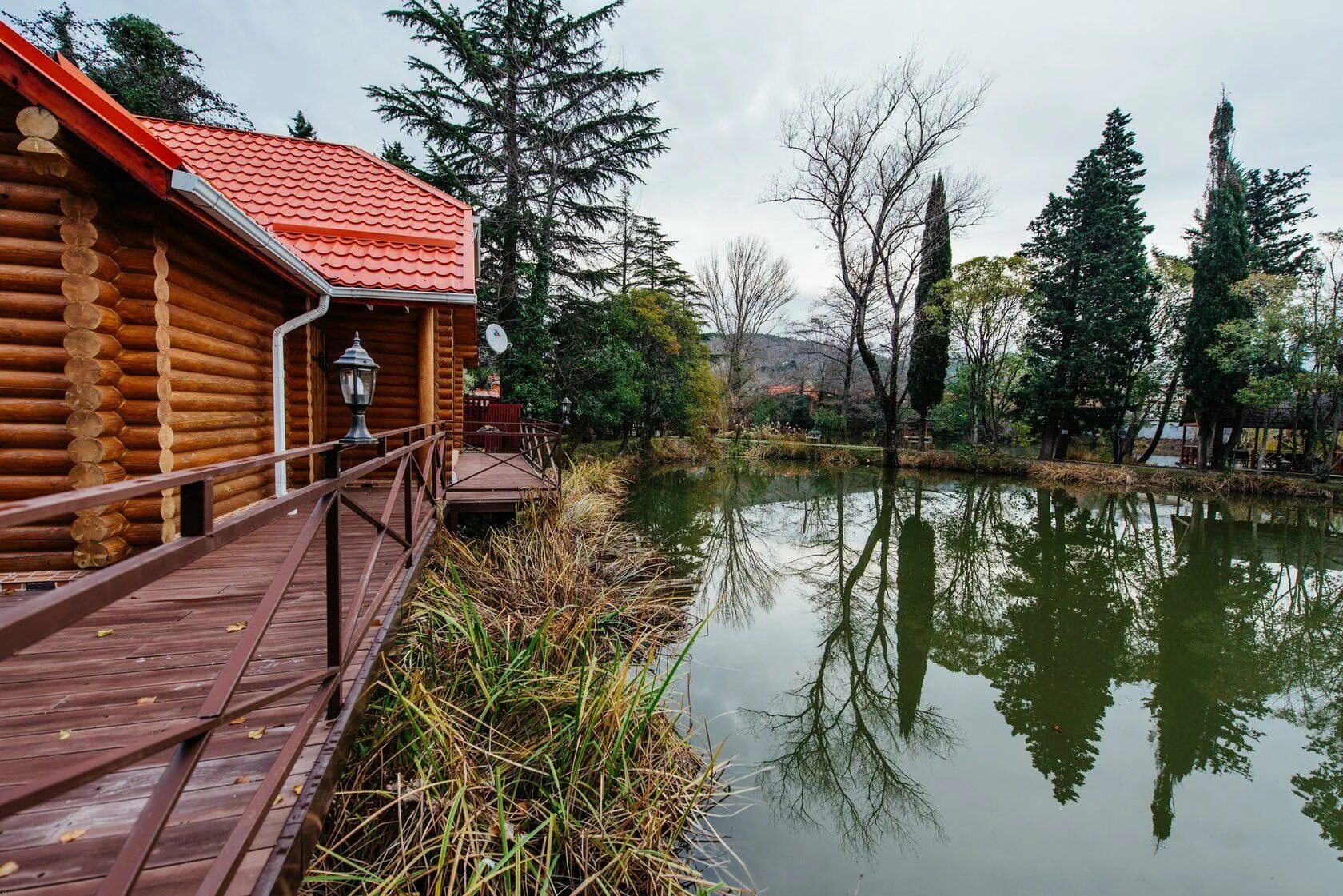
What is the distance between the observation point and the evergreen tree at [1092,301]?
18359 millimetres

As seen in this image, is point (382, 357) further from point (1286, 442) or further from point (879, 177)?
point (1286, 442)

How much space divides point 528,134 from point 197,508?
1672 cm

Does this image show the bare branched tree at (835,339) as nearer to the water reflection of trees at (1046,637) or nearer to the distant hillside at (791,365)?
the distant hillside at (791,365)

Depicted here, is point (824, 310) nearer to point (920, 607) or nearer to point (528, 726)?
point (920, 607)

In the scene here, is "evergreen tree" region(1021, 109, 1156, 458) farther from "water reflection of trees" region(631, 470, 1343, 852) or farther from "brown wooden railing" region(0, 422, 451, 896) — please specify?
"brown wooden railing" region(0, 422, 451, 896)

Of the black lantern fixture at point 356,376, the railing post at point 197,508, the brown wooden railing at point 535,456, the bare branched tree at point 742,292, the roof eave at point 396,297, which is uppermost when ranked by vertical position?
the bare branched tree at point 742,292

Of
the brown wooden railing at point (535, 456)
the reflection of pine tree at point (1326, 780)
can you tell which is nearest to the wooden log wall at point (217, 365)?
the brown wooden railing at point (535, 456)

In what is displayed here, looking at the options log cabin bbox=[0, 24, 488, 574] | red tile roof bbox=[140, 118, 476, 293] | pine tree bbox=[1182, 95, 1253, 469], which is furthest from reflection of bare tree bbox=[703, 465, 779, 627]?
pine tree bbox=[1182, 95, 1253, 469]

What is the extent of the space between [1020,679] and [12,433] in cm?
754

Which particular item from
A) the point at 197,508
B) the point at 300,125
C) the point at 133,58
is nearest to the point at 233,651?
the point at 197,508

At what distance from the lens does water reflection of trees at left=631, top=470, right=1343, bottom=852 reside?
12.5 ft

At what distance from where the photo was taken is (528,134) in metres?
15.2

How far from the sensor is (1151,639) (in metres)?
5.73

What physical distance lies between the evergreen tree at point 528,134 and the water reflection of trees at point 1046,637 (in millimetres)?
7551
